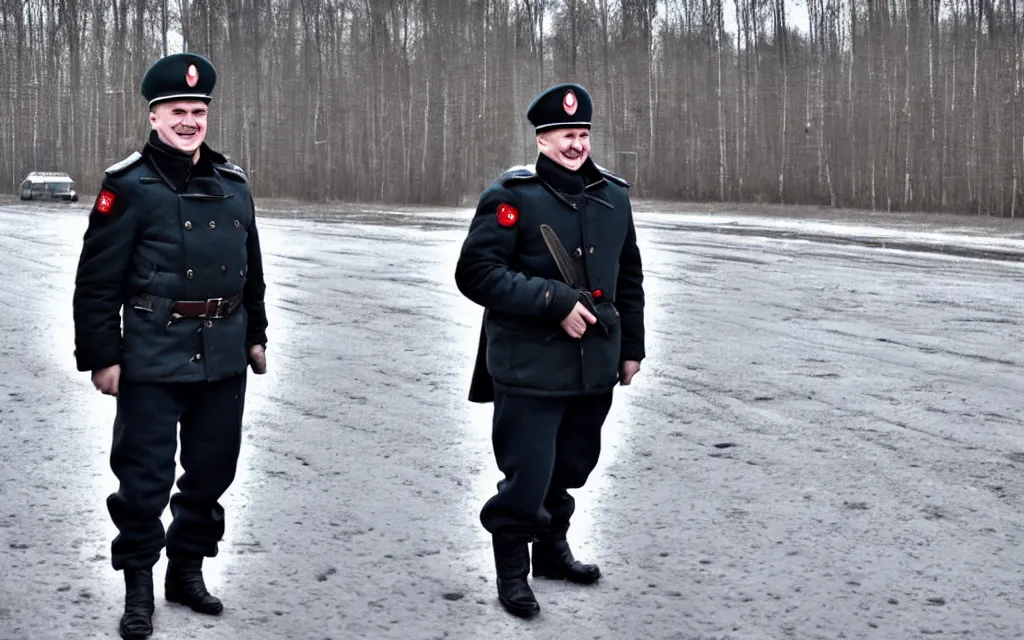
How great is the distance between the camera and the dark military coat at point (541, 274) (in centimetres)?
448

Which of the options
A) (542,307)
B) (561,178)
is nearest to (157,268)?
(542,307)

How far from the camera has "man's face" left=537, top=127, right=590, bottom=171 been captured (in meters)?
4.53

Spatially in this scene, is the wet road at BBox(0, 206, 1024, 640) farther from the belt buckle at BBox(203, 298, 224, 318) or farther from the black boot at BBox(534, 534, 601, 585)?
the belt buckle at BBox(203, 298, 224, 318)

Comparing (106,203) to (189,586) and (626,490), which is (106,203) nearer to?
(189,586)

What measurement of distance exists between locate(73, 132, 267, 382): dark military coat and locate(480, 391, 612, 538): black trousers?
0.89m

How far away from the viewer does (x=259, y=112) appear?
6159 centimetres

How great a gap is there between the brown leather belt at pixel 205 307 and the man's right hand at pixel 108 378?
0.81ft

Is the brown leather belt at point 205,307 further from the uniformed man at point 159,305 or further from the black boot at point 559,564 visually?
the black boot at point 559,564

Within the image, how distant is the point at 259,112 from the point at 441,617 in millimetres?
58789

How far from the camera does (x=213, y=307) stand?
4.43m

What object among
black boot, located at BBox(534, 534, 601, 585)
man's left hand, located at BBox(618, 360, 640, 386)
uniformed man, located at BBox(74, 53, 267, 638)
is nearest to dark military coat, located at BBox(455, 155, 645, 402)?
man's left hand, located at BBox(618, 360, 640, 386)

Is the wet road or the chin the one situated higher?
the chin

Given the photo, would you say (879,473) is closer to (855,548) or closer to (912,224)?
(855,548)

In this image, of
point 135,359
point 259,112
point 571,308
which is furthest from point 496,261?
point 259,112
